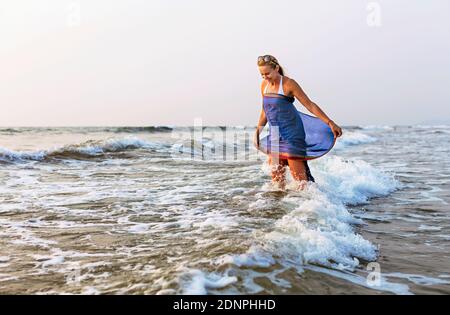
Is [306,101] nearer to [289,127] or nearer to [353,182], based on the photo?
[289,127]

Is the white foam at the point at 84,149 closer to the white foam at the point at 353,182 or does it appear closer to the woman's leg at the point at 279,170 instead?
the white foam at the point at 353,182

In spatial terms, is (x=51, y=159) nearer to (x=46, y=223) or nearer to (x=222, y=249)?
(x=46, y=223)

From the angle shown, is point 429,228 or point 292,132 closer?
point 429,228

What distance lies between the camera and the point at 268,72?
5578 millimetres

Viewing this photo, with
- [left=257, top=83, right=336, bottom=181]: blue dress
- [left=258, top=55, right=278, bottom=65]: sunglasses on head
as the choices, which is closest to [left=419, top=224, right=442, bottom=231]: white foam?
[left=257, top=83, right=336, bottom=181]: blue dress

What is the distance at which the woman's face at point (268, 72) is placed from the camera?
556 centimetres

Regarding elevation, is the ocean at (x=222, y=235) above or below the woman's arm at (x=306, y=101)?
below

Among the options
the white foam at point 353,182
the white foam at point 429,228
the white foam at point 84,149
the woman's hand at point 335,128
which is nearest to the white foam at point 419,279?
the white foam at point 429,228

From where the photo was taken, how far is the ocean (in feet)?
11.0

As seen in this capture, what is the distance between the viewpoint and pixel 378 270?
3.83 metres

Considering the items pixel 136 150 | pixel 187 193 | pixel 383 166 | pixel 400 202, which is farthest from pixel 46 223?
pixel 136 150

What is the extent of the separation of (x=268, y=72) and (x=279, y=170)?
1.55 metres

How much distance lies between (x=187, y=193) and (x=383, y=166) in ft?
22.7

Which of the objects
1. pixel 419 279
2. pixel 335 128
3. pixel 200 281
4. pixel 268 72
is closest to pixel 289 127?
pixel 335 128
